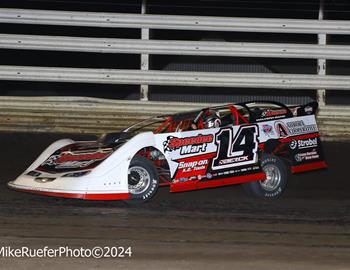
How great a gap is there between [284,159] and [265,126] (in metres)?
0.60

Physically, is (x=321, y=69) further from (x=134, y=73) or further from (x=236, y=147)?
(x=236, y=147)

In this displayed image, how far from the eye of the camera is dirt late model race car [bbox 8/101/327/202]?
998 cm

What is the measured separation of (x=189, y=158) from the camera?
10.4 meters

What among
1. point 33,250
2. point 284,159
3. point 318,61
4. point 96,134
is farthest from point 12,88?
point 33,250

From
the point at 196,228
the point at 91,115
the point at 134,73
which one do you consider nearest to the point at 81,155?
the point at 196,228

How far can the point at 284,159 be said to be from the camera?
11.4 m

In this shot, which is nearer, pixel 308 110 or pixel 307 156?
pixel 307 156

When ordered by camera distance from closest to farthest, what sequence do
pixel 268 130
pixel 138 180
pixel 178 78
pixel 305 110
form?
1. pixel 138 180
2. pixel 268 130
3. pixel 305 110
4. pixel 178 78

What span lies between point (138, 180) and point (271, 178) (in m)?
1.77

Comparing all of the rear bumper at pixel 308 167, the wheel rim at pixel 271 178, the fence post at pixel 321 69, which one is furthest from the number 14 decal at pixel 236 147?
the fence post at pixel 321 69

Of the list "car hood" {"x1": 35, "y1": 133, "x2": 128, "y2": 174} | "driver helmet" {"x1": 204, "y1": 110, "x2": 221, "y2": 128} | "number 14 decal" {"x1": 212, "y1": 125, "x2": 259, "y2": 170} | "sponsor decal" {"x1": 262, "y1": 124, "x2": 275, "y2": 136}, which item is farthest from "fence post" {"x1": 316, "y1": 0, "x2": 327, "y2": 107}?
"car hood" {"x1": 35, "y1": 133, "x2": 128, "y2": 174}

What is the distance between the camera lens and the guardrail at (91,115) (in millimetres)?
14508

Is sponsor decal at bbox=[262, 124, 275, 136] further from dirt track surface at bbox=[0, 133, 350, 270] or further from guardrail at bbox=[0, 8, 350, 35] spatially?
guardrail at bbox=[0, 8, 350, 35]

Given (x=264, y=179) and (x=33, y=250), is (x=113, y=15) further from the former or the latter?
(x=33, y=250)
